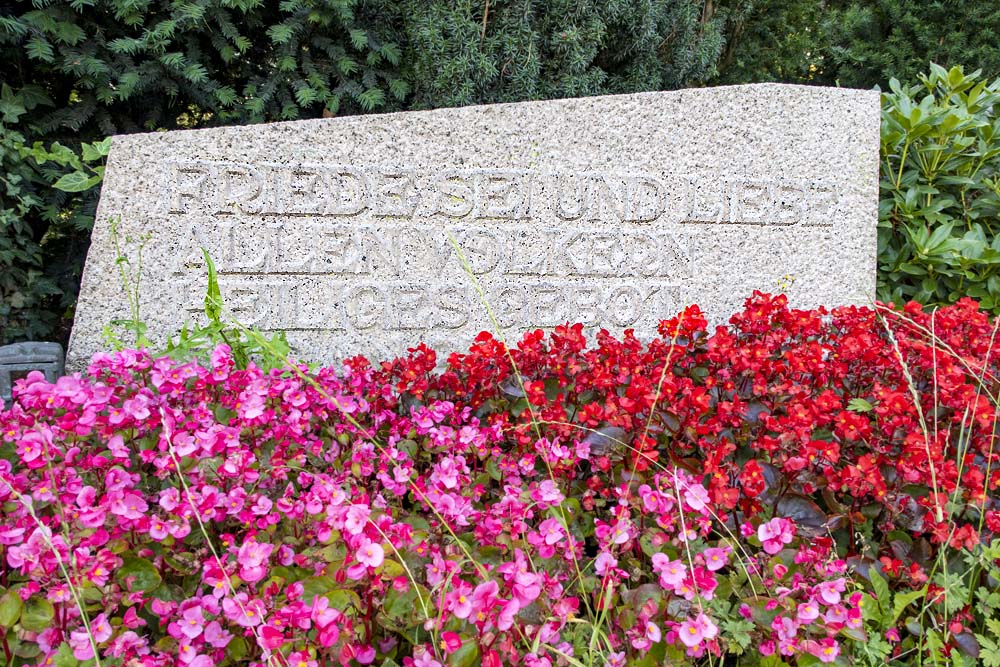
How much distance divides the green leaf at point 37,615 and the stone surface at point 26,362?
5.27ft

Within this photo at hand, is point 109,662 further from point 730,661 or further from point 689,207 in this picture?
point 689,207

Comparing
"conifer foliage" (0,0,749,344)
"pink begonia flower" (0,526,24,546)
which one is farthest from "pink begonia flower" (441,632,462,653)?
"conifer foliage" (0,0,749,344)

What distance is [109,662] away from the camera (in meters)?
1.01

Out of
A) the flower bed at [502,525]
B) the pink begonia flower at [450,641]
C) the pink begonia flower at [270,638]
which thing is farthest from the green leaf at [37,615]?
the pink begonia flower at [450,641]

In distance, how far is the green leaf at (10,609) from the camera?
3.21ft

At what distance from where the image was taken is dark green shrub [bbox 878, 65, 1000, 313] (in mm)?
2916

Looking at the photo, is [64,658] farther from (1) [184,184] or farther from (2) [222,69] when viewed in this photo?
(2) [222,69]

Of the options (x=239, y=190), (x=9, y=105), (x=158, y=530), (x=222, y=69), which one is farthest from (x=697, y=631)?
(x=222, y=69)

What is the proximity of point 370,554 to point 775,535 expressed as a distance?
70cm

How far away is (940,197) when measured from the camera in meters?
3.10

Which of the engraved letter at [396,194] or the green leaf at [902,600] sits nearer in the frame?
the green leaf at [902,600]

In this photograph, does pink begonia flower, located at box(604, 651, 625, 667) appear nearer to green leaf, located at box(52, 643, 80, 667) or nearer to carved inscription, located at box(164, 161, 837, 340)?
green leaf, located at box(52, 643, 80, 667)

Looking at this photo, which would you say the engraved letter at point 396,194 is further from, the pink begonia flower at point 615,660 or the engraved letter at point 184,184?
the pink begonia flower at point 615,660

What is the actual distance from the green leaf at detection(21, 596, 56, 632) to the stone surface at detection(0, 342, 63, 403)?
5.27 ft
